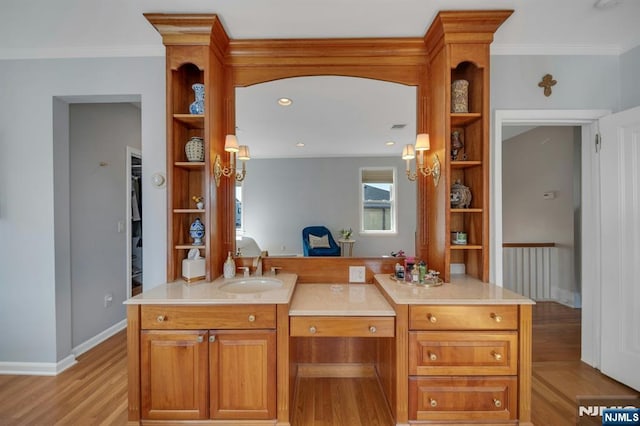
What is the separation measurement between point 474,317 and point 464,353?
0.66 ft

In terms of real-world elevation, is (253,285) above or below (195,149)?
below

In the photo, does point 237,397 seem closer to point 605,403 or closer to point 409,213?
point 409,213

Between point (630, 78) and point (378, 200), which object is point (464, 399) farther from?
point (630, 78)

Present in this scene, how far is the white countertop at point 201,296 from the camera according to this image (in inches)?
62.8

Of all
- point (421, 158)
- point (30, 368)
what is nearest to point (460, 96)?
point (421, 158)

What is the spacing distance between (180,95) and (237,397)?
78.7 inches

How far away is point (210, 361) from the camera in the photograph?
160 cm

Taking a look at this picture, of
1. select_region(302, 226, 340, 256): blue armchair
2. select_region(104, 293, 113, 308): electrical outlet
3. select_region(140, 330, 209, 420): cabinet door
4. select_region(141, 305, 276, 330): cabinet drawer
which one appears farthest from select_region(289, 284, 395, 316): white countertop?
select_region(104, 293, 113, 308): electrical outlet

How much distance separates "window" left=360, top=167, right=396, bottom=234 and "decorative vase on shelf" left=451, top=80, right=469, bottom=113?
0.59 m

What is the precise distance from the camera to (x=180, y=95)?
6.92 feet

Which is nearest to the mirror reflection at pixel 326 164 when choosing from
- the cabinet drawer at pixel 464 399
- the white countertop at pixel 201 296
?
the white countertop at pixel 201 296

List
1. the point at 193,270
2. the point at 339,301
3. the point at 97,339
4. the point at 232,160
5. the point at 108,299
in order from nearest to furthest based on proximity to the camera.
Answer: the point at 339,301
the point at 193,270
the point at 232,160
the point at 97,339
the point at 108,299

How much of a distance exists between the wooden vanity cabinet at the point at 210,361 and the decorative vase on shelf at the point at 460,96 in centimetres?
179

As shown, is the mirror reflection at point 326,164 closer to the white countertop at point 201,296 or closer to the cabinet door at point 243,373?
the white countertop at point 201,296
